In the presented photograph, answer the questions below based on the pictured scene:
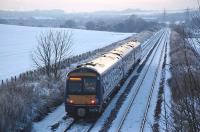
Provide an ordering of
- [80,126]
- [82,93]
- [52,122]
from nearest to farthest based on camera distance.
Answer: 1. [80,126]
2. [52,122]
3. [82,93]

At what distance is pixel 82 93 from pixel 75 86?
519 millimetres


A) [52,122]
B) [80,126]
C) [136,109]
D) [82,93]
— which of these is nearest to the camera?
[80,126]

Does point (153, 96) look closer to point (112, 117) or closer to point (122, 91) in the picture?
point (122, 91)

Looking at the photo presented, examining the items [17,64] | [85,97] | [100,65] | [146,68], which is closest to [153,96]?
[100,65]

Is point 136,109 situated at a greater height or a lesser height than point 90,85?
→ lesser

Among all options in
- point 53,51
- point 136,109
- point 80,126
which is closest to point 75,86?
point 80,126

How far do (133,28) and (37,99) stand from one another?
142680 millimetres

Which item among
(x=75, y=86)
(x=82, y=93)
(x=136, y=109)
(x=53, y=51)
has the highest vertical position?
(x=53, y=51)

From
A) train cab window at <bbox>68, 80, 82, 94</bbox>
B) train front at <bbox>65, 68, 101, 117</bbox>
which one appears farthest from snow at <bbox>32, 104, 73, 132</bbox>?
train cab window at <bbox>68, 80, 82, 94</bbox>

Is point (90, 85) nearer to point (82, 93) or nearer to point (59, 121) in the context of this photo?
point (82, 93)

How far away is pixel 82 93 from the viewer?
18312mm

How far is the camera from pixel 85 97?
18.3 m

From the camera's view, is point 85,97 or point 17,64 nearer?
point 85,97

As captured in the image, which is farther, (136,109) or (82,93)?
(136,109)
